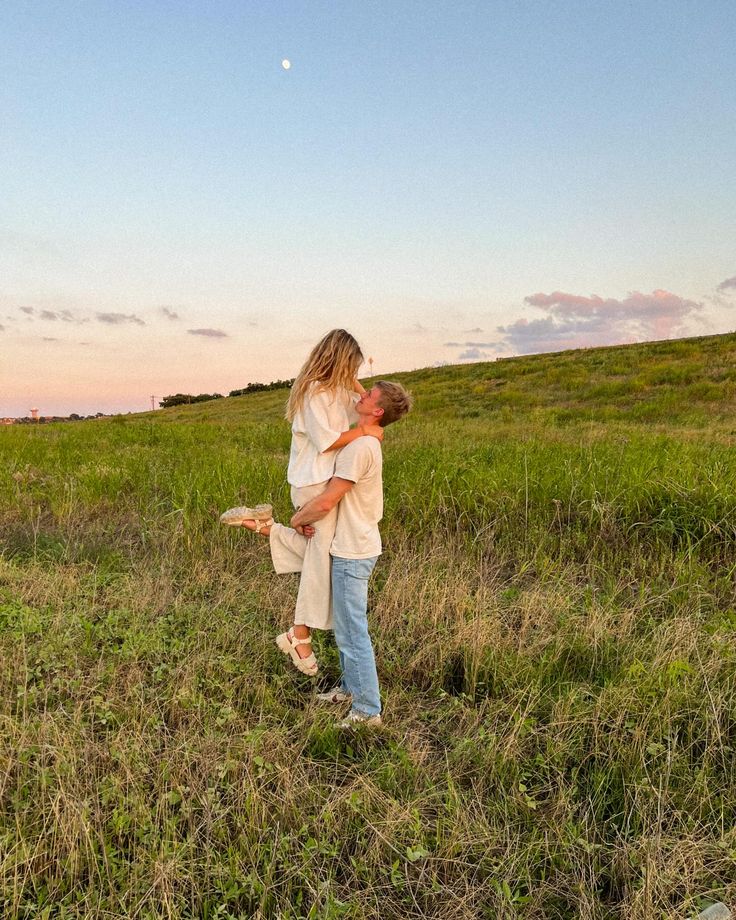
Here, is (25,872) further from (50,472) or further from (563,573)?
(50,472)

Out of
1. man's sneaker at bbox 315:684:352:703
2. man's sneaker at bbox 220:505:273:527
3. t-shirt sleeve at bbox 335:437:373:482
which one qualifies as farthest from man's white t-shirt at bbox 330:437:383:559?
man's sneaker at bbox 315:684:352:703

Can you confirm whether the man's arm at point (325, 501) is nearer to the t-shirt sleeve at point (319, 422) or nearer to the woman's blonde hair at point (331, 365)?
the t-shirt sleeve at point (319, 422)

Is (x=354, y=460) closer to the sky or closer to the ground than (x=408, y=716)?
closer to the sky

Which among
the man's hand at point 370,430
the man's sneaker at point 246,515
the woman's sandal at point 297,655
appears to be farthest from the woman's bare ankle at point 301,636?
the man's hand at point 370,430

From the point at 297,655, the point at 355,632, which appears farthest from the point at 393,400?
the point at 297,655

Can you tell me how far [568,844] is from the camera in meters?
2.19

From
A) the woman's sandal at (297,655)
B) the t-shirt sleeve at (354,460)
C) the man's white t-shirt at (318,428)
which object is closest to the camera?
the t-shirt sleeve at (354,460)

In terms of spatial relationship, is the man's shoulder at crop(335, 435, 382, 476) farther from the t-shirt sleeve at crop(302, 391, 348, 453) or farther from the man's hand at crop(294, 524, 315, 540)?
the man's hand at crop(294, 524, 315, 540)

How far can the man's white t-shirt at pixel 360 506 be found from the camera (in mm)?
2871

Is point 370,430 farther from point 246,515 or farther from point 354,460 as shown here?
point 246,515

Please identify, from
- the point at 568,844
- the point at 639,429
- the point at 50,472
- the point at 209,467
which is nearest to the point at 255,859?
the point at 568,844

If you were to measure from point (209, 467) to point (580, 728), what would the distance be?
625cm

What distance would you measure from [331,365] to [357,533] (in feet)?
2.91

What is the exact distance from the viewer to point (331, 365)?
296 cm
